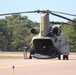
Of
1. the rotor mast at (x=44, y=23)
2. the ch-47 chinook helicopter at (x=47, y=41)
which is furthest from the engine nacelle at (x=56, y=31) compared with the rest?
the rotor mast at (x=44, y=23)

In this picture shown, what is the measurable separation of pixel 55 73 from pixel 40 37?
651 inches

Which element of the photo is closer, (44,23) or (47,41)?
(44,23)

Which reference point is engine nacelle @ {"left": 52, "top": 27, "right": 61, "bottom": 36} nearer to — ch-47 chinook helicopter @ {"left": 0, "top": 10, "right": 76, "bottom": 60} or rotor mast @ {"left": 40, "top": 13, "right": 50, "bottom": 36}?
ch-47 chinook helicopter @ {"left": 0, "top": 10, "right": 76, "bottom": 60}

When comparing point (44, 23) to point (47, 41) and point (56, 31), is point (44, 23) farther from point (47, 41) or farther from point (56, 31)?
point (47, 41)

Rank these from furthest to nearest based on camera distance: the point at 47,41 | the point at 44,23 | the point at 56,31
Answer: the point at 47,41 < the point at 56,31 < the point at 44,23

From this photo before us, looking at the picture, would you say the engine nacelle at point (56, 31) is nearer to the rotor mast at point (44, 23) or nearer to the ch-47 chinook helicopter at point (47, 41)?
the ch-47 chinook helicopter at point (47, 41)

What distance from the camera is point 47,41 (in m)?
37.6

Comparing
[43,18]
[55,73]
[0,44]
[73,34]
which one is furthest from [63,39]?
[0,44]

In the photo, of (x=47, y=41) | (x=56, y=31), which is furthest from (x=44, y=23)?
(x=47, y=41)

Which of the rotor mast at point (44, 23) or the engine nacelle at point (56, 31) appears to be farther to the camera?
the engine nacelle at point (56, 31)

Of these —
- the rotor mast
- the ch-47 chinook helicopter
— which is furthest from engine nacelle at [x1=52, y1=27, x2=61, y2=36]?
the rotor mast

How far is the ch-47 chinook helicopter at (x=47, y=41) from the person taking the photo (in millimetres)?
36094

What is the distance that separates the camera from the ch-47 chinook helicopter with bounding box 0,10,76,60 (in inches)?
1421

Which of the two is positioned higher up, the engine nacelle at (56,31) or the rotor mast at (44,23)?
the rotor mast at (44,23)
